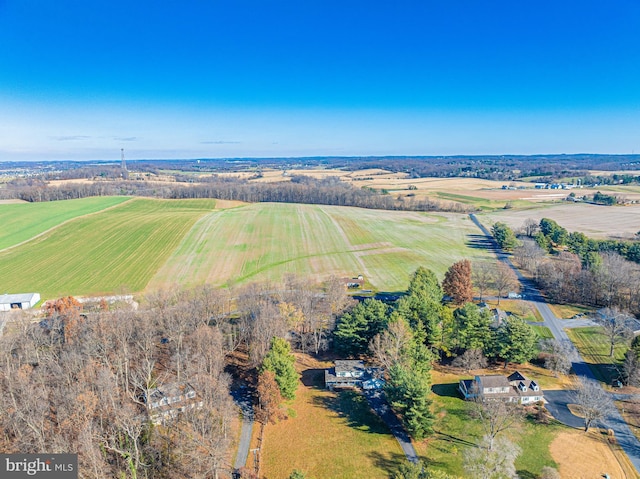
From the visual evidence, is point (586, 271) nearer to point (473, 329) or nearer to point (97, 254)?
point (473, 329)

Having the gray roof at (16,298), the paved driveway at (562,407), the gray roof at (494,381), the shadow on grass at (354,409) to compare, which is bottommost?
the shadow on grass at (354,409)

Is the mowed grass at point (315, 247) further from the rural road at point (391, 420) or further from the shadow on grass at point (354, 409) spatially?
the shadow on grass at point (354, 409)

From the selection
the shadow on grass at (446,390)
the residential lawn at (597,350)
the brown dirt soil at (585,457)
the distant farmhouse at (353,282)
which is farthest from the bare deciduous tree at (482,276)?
the brown dirt soil at (585,457)

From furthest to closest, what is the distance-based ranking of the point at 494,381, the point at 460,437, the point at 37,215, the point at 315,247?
the point at 37,215, the point at 315,247, the point at 494,381, the point at 460,437

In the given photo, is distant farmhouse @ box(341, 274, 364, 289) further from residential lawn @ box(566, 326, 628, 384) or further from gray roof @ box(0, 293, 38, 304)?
gray roof @ box(0, 293, 38, 304)

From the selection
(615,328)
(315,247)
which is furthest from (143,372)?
(315,247)

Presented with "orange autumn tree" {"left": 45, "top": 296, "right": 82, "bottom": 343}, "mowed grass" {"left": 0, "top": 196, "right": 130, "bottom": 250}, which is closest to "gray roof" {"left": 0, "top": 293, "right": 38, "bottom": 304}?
"orange autumn tree" {"left": 45, "top": 296, "right": 82, "bottom": 343}
